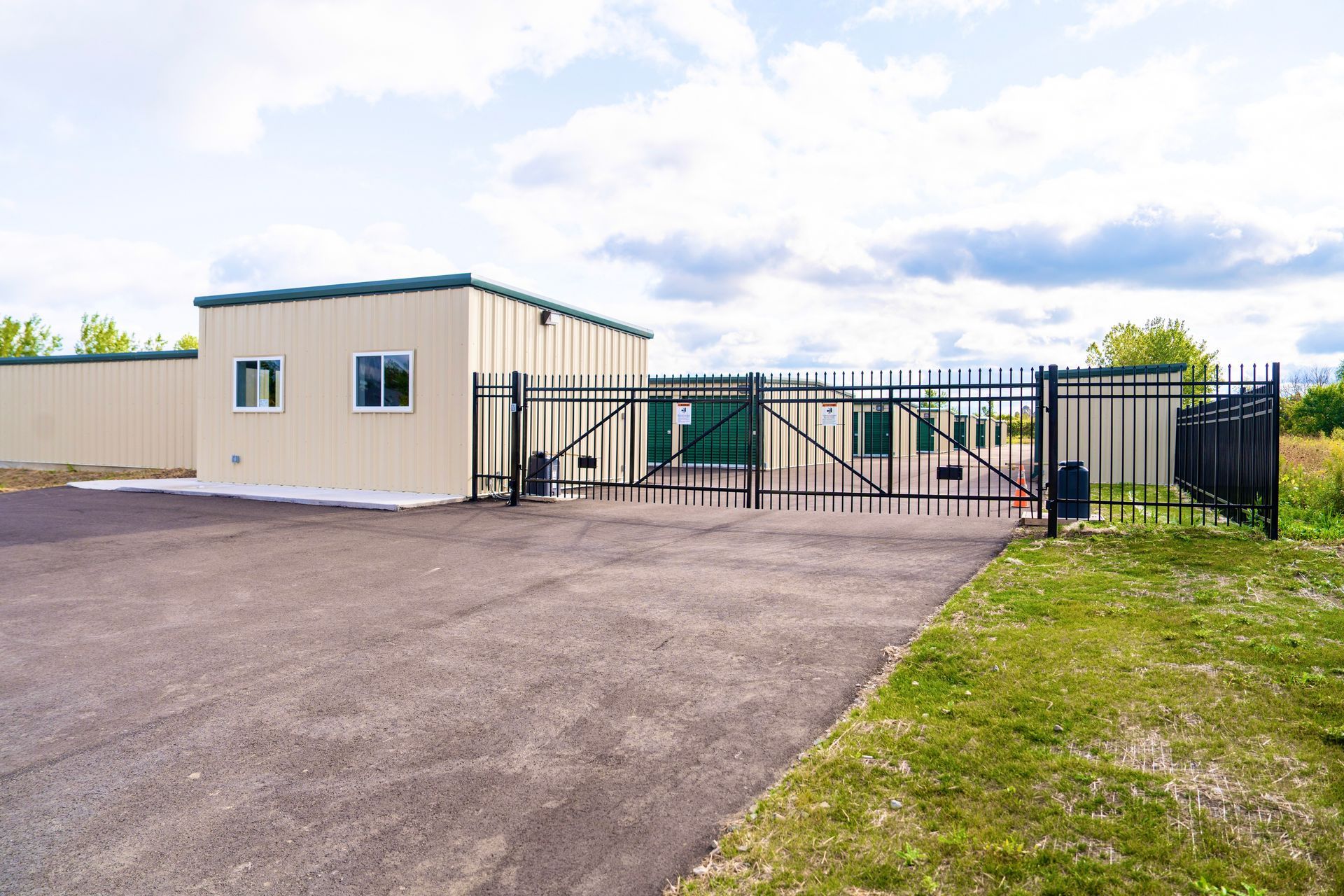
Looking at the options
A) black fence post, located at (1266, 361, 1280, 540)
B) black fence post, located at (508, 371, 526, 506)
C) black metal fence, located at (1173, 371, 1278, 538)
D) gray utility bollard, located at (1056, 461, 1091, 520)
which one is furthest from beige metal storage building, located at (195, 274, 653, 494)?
black fence post, located at (1266, 361, 1280, 540)

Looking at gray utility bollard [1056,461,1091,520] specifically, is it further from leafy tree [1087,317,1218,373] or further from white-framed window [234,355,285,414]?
leafy tree [1087,317,1218,373]

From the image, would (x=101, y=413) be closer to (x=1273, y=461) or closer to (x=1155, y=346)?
(x=1273, y=461)

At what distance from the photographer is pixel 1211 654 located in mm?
5094

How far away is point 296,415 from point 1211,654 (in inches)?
621

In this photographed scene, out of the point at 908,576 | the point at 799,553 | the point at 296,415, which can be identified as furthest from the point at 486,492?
the point at 908,576

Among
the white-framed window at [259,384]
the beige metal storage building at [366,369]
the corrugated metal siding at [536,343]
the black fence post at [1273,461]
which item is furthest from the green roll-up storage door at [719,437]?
the black fence post at [1273,461]

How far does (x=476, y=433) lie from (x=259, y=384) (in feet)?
19.0

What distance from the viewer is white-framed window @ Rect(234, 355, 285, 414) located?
53.9 feet

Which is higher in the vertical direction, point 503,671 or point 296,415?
point 296,415

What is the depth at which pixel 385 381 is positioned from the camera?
1519cm

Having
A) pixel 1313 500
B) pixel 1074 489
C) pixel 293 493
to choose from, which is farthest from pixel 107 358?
pixel 1313 500

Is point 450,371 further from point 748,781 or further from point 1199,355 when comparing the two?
point 1199,355

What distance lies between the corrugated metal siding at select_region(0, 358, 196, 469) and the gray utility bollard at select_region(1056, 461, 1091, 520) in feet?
67.2

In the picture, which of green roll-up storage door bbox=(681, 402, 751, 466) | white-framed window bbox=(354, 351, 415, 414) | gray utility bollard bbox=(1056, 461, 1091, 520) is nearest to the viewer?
gray utility bollard bbox=(1056, 461, 1091, 520)
